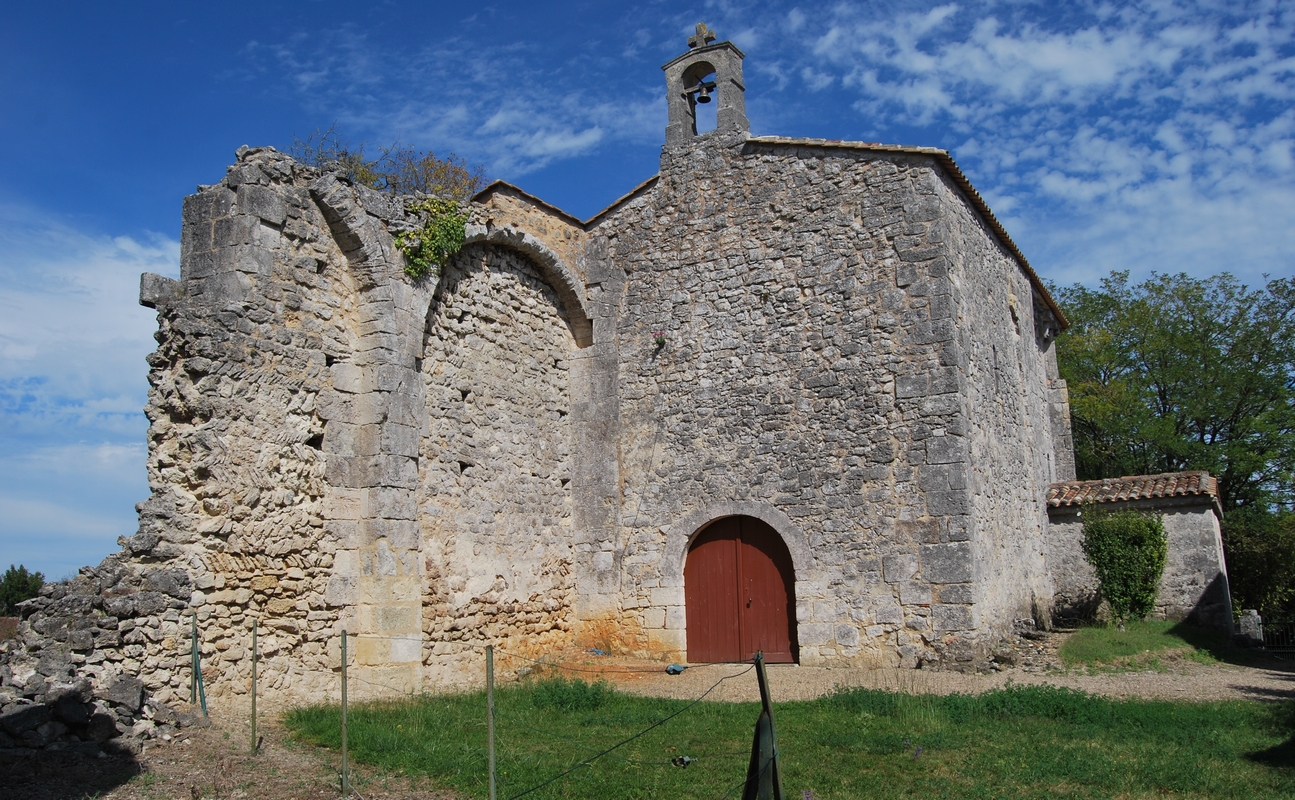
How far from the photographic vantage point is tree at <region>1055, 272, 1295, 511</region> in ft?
81.2

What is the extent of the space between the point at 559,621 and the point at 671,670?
1858 millimetres

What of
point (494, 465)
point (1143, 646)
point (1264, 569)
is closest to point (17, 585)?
point (494, 465)

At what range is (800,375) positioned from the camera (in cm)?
1203

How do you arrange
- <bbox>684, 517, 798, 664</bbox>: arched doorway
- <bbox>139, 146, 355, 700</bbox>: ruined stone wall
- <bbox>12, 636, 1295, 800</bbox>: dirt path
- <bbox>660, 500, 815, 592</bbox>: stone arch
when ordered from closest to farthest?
1. <bbox>12, 636, 1295, 800</bbox>: dirt path
2. <bbox>139, 146, 355, 700</bbox>: ruined stone wall
3. <bbox>660, 500, 815, 592</bbox>: stone arch
4. <bbox>684, 517, 798, 664</bbox>: arched doorway

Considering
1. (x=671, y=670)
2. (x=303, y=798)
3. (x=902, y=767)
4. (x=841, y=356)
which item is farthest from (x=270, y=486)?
(x=841, y=356)

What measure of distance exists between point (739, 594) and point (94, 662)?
24.1 feet

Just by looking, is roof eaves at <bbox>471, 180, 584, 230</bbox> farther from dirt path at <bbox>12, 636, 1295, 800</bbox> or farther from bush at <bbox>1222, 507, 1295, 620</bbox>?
bush at <bbox>1222, 507, 1295, 620</bbox>

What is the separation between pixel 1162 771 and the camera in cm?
631

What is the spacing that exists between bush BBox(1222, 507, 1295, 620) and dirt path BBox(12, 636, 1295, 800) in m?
6.49

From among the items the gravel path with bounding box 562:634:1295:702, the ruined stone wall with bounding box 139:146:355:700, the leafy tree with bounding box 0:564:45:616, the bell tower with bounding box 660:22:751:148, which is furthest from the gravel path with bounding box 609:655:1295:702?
the leafy tree with bounding box 0:564:45:616

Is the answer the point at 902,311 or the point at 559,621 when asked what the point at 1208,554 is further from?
the point at 559,621

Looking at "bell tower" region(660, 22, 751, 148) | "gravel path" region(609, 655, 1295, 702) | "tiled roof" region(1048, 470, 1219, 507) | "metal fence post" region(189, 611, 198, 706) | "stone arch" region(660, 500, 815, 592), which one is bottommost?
"gravel path" region(609, 655, 1295, 702)

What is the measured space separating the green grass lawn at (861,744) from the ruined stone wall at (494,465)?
191cm

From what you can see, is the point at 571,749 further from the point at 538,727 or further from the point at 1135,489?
the point at 1135,489
